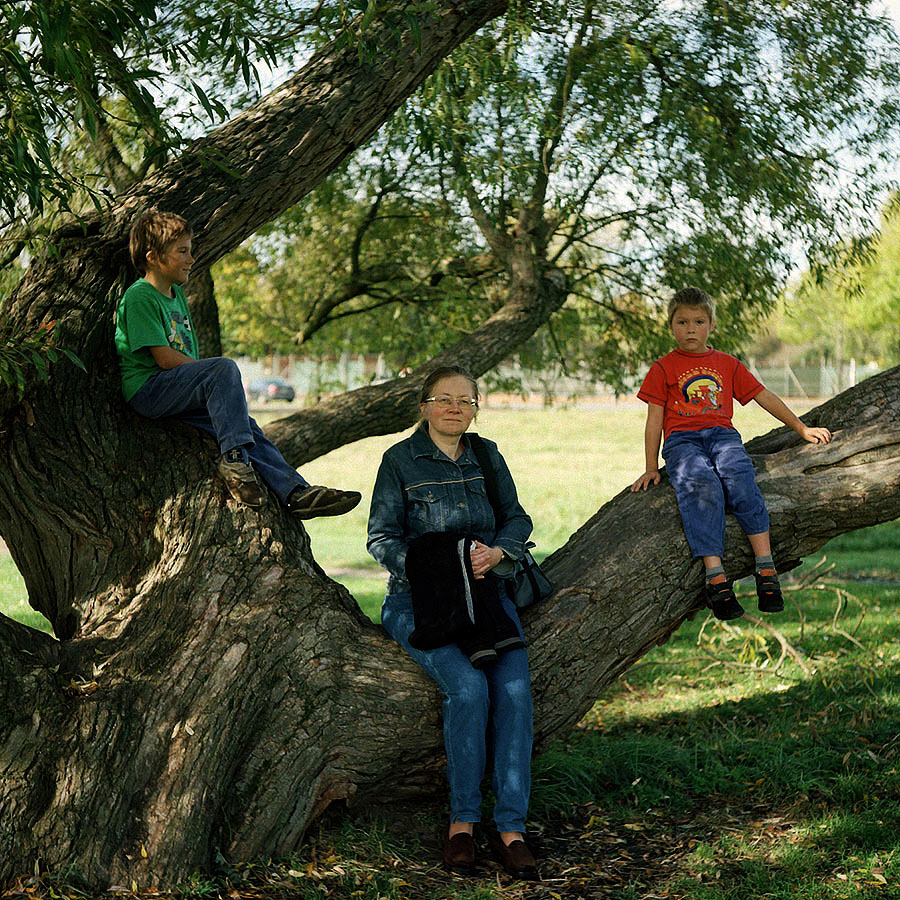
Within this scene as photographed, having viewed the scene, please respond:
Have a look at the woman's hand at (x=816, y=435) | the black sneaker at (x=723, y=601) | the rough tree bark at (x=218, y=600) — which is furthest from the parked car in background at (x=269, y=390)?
the black sneaker at (x=723, y=601)

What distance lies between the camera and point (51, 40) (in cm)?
303

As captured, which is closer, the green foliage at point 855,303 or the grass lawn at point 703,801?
the grass lawn at point 703,801

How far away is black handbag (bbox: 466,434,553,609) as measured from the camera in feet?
14.4

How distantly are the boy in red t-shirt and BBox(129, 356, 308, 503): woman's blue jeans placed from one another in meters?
1.51

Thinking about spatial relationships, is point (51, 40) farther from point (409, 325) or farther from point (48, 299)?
point (409, 325)

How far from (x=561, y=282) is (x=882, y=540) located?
878 centimetres

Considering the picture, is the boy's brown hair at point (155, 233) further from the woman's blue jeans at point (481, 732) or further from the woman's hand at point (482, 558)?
the woman's blue jeans at point (481, 732)

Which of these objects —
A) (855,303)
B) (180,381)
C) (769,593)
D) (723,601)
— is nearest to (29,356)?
(180,381)

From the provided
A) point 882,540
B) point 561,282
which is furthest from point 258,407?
point 561,282

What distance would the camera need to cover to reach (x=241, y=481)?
4160 millimetres

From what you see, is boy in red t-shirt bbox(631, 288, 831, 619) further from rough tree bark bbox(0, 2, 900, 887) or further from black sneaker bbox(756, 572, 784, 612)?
rough tree bark bbox(0, 2, 900, 887)

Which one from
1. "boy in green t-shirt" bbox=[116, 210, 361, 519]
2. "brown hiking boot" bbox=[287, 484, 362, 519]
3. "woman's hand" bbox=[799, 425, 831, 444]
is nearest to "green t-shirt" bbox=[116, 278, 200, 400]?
"boy in green t-shirt" bbox=[116, 210, 361, 519]

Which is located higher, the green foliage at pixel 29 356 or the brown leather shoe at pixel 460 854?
the green foliage at pixel 29 356

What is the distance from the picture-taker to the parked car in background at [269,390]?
119 ft
